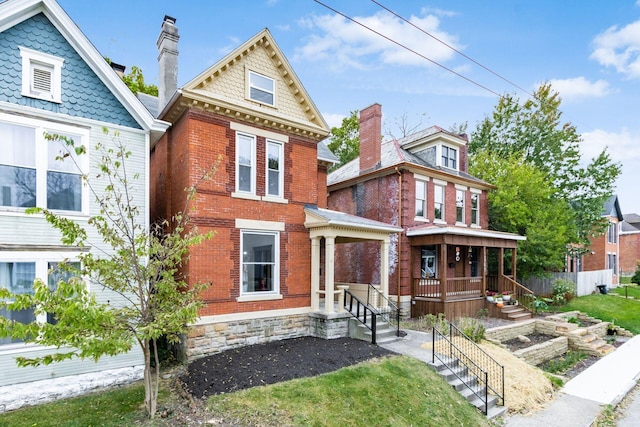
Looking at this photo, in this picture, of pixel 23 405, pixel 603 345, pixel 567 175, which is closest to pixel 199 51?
pixel 23 405

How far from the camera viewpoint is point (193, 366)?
359 inches

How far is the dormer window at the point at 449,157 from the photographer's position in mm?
19547

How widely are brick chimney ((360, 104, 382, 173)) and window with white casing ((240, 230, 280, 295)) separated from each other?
27.9ft

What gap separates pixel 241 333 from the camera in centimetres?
1070

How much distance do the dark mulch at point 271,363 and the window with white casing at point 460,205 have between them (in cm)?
1125

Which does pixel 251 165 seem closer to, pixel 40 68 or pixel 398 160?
pixel 40 68

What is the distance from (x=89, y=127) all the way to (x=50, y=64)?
1566 millimetres

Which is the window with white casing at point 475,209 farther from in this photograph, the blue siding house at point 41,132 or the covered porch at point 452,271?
the blue siding house at point 41,132

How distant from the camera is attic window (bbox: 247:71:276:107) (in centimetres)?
1159

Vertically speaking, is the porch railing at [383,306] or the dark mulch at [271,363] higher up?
the porch railing at [383,306]

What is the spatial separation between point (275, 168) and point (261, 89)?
2.64 m

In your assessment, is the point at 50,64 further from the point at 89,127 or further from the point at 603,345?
the point at 603,345

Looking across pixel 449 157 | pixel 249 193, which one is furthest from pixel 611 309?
pixel 249 193

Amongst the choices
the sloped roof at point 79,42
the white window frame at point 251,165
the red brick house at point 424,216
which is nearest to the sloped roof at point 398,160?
the red brick house at point 424,216
